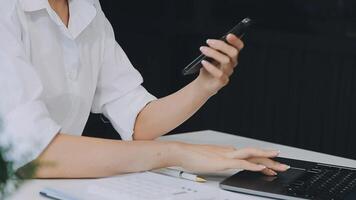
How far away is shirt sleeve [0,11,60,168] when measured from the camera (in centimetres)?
118

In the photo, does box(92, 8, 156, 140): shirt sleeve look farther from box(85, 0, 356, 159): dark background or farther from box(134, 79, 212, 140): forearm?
box(85, 0, 356, 159): dark background

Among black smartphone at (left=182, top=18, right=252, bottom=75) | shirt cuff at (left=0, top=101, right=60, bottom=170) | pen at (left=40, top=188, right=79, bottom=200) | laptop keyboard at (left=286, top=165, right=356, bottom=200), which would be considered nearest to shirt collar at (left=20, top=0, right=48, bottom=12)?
shirt cuff at (left=0, top=101, right=60, bottom=170)

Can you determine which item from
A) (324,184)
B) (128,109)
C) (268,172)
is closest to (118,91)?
(128,109)

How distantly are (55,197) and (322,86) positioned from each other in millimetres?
2301

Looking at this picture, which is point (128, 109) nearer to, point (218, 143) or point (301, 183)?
point (218, 143)

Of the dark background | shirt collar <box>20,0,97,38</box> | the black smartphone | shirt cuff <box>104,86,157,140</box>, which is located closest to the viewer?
the black smartphone

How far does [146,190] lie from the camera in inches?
44.6

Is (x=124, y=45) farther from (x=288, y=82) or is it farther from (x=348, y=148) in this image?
(x=348, y=148)

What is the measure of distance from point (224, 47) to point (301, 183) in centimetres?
37

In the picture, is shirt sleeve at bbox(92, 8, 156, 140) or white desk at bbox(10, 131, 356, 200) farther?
shirt sleeve at bbox(92, 8, 156, 140)

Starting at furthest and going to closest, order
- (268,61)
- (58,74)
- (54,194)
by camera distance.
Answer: (268,61), (58,74), (54,194)

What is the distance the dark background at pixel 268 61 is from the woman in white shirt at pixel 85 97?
66.0 inches

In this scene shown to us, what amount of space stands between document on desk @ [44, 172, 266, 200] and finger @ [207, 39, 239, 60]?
0.33 m

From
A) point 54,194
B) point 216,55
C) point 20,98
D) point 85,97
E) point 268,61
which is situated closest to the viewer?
point 54,194
